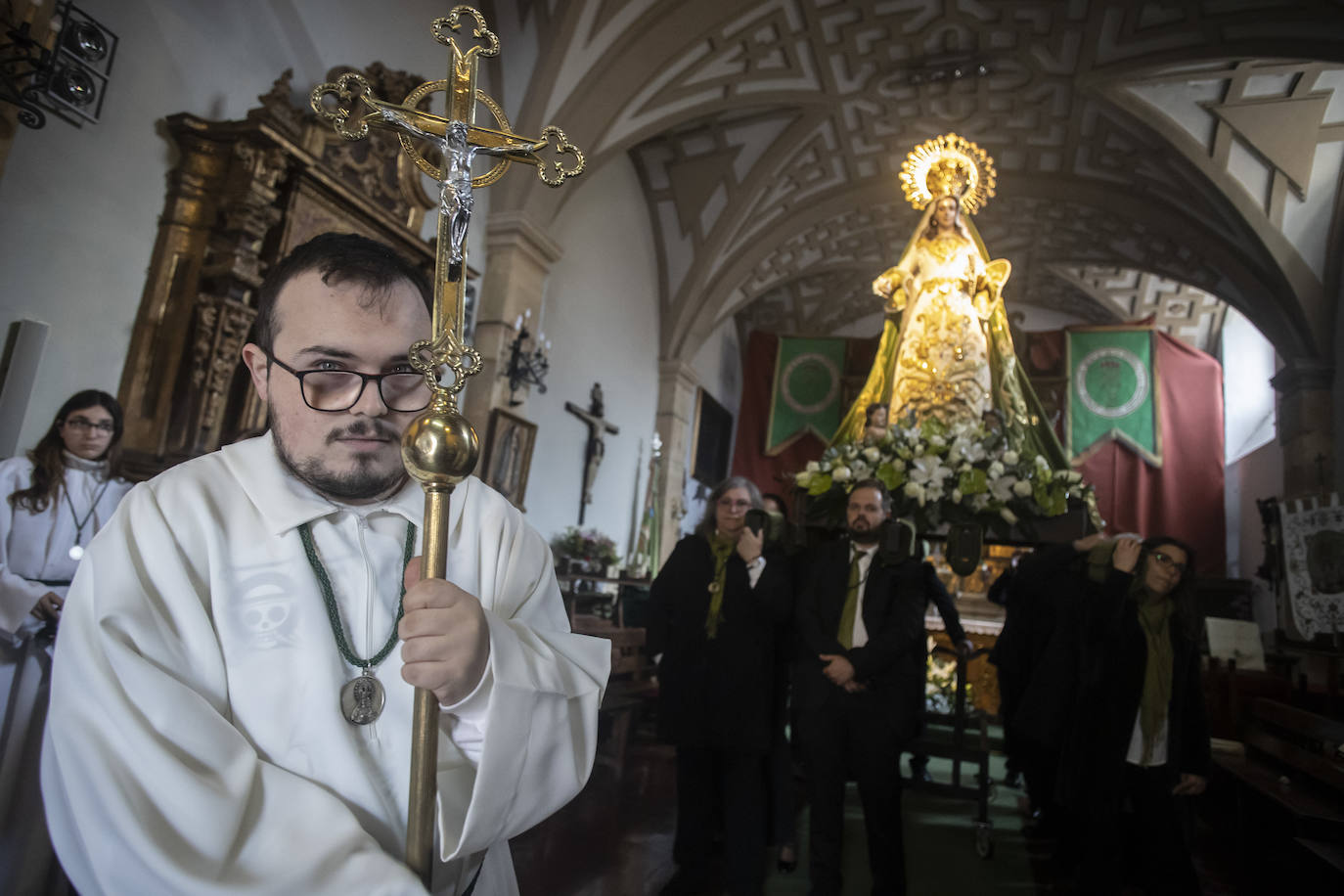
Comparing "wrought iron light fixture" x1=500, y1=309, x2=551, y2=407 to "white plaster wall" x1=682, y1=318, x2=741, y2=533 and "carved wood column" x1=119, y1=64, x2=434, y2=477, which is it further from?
"white plaster wall" x1=682, y1=318, x2=741, y2=533

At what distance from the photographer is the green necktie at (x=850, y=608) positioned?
319 cm

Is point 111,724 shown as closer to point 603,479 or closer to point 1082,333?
point 603,479

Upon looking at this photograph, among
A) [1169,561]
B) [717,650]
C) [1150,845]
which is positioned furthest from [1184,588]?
[717,650]

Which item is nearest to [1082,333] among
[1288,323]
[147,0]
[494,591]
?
[1288,323]

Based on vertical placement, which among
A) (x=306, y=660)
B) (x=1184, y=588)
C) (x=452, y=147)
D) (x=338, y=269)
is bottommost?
(x=306, y=660)

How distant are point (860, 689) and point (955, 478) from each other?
Answer: 50.3 inches

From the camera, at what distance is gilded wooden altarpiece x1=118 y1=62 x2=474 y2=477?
3.89 meters

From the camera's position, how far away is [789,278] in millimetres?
12070

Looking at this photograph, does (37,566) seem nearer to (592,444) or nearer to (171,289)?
(171,289)

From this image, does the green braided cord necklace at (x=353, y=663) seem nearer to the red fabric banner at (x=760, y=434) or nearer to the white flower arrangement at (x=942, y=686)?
the white flower arrangement at (x=942, y=686)

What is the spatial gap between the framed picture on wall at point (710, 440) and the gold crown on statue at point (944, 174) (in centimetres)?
640

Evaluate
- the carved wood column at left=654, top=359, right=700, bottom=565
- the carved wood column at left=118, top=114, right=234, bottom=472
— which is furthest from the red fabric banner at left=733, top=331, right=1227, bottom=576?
the carved wood column at left=118, top=114, right=234, bottom=472

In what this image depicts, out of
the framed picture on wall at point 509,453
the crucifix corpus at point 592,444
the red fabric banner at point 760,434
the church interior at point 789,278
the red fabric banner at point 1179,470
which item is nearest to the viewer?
the church interior at point 789,278

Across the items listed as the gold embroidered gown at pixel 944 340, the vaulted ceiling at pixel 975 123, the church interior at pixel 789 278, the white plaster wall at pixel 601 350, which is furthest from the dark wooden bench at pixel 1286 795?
the vaulted ceiling at pixel 975 123
